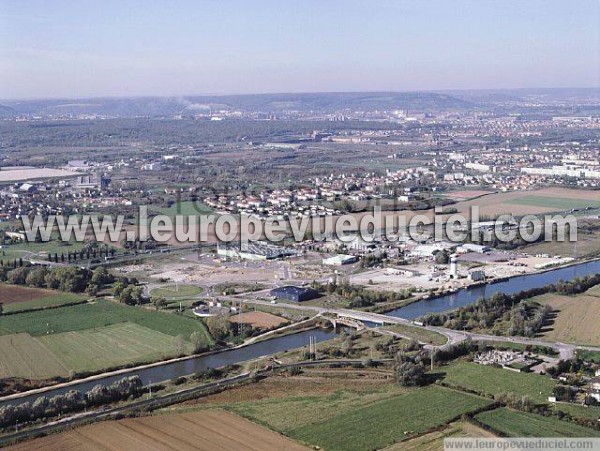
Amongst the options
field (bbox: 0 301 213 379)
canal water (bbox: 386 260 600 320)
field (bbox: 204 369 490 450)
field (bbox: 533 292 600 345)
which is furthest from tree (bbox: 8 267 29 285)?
field (bbox: 533 292 600 345)

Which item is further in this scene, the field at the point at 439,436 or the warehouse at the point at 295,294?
the warehouse at the point at 295,294

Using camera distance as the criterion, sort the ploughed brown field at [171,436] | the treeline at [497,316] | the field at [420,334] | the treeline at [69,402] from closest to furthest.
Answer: the ploughed brown field at [171,436]
the treeline at [69,402]
the field at [420,334]
the treeline at [497,316]

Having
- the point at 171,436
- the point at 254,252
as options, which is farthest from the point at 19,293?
the point at 171,436

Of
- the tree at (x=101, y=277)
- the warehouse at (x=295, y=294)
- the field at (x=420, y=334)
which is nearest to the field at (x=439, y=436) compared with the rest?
the field at (x=420, y=334)

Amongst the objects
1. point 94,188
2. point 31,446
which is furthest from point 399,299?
point 94,188

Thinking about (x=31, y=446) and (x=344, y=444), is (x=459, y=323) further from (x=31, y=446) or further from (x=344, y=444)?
(x=31, y=446)

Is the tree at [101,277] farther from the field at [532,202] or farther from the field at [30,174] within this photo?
the field at [30,174]
